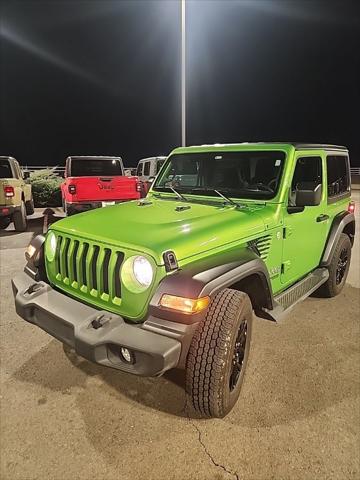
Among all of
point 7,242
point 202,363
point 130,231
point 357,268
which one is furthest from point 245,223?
point 7,242

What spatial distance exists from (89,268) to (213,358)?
107 cm

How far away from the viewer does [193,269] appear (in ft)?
7.84

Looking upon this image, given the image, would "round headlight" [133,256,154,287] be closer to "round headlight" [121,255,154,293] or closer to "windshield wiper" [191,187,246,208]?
"round headlight" [121,255,154,293]

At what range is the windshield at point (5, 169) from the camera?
31.0 feet

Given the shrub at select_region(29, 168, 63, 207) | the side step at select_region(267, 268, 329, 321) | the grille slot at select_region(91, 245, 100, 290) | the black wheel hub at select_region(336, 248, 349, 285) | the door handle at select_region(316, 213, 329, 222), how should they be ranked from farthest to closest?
the shrub at select_region(29, 168, 63, 207)
the black wheel hub at select_region(336, 248, 349, 285)
the door handle at select_region(316, 213, 329, 222)
the side step at select_region(267, 268, 329, 321)
the grille slot at select_region(91, 245, 100, 290)

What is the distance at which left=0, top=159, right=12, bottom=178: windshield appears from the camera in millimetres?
9438

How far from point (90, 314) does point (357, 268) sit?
518 cm

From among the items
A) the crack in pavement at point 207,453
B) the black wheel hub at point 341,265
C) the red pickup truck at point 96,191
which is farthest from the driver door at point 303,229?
the red pickup truck at point 96,191

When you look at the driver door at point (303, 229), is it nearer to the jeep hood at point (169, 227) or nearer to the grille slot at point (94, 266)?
the jeep hood at point (169, 227)

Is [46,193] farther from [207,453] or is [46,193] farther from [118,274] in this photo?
[207,453]

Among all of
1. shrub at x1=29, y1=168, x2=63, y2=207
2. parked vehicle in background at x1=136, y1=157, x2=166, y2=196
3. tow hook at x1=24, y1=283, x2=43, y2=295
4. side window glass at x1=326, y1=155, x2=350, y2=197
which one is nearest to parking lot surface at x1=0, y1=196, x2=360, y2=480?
tow hook at x1=24, y1=283, x2=43, y2=295

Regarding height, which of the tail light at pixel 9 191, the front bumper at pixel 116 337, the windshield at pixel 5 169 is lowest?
the tail light at pixel 9 191

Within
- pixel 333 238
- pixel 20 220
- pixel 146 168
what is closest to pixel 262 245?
pixel 333 238

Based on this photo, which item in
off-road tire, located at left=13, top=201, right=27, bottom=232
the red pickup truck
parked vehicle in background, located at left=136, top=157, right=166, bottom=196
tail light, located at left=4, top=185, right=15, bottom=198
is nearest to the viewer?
tail light, located at left=4, top=185, right=15, bottom=198
